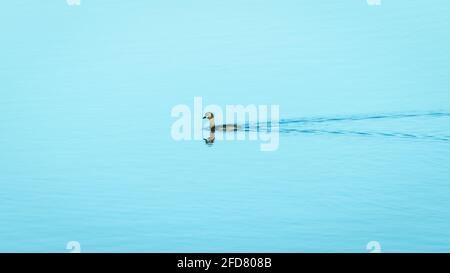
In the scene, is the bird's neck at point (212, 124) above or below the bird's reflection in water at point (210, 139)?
above

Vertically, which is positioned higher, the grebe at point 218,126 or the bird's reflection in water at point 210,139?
the grebe at point 218,126

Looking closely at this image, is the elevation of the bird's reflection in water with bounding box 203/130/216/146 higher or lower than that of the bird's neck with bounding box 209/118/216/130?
lower

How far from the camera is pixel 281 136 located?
3.49m

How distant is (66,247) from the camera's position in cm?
338

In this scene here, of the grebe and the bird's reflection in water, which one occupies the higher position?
the grebe
